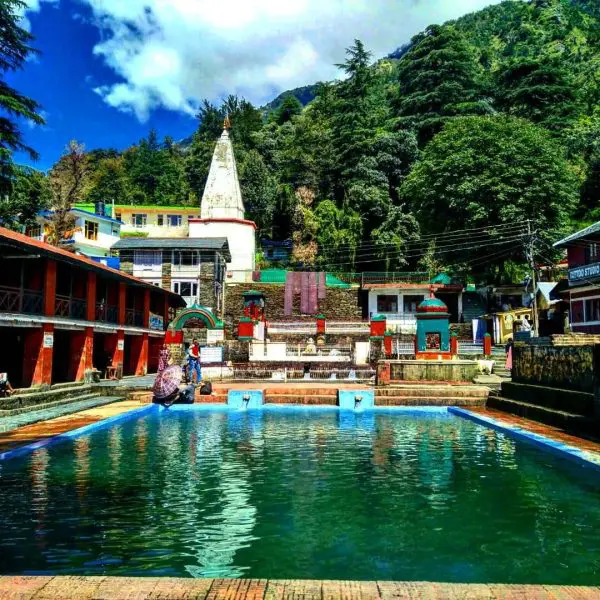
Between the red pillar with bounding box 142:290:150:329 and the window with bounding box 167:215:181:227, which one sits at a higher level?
the window with bounding box 167:215:181:227

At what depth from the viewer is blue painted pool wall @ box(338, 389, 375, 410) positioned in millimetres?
19375

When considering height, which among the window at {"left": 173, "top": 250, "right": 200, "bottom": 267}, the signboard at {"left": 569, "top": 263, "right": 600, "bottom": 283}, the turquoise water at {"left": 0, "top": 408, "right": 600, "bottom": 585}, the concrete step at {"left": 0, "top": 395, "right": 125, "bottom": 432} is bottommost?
the turquoise water at {"left": 0, "top": 408, "right": 600, "bottom": 585}

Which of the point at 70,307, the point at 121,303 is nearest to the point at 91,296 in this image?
the point at 70,307

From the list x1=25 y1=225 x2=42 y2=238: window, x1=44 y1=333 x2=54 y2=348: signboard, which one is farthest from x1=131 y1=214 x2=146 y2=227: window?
x1=44 y1=333 x2=54 y2=348: signboard

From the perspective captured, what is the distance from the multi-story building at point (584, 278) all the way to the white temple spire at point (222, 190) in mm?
28215

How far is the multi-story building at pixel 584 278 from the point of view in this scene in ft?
105

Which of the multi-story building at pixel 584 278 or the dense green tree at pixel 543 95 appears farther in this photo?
the dense green tree at pixel 543 95

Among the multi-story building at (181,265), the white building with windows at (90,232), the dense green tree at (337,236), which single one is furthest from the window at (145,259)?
the dense green tree at (337,236)

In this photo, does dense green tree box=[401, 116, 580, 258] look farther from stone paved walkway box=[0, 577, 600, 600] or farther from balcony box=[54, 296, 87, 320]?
stone paved walkway box=[0, 577, 600, 600]

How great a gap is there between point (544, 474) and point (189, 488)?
6.08 m

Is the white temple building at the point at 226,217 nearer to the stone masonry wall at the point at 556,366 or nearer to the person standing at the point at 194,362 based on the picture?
the person standing at the point at 194,362

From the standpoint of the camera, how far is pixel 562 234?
136ft

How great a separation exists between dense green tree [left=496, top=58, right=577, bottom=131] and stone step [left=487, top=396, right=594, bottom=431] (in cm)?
4855

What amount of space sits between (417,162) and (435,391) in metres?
35.9
